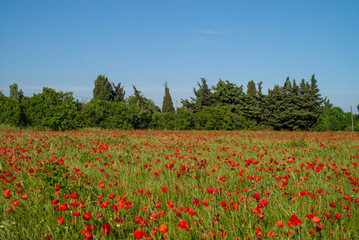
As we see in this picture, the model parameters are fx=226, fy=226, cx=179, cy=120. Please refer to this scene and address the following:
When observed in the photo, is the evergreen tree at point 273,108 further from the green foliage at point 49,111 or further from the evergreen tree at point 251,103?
the green foliage at point 49,111

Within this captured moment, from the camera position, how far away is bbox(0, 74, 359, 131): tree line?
17.6m

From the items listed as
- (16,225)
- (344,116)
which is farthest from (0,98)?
(344,116)

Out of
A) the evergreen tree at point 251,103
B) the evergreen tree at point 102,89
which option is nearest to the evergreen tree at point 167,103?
the evergreen tree at point 102,89

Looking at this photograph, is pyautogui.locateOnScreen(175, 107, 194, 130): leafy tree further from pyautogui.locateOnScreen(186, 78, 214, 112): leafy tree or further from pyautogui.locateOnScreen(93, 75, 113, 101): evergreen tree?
pyautogui.locateOnScreen(93, 75, 113, 101): evergreen tree

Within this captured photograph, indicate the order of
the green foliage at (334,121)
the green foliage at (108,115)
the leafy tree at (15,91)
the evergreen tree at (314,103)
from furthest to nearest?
the leafy tree at (15,91) < the evergreen tree at (314,103) < the green foliage at (334,121) < the green foliage at (108,115)

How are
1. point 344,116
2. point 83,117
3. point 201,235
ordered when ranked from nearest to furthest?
point 201,235 → point 83,117 → point 344,116

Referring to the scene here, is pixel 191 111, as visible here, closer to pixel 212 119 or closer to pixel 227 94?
pixel 212 119

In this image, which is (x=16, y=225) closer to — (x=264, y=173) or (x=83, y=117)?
(x=264, y=173)

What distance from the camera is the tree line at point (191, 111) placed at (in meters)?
17.6

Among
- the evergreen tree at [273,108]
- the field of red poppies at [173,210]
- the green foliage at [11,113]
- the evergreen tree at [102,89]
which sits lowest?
the field of red poppies at [173,210]

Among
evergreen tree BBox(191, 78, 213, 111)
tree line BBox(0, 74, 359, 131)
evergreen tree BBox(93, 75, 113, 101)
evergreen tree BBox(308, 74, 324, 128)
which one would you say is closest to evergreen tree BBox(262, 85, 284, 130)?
tree line BBox(0, 74, 359, 131)

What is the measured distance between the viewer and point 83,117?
19.6 meters

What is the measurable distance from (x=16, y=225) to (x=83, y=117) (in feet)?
61.6

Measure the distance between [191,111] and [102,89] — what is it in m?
18.7
